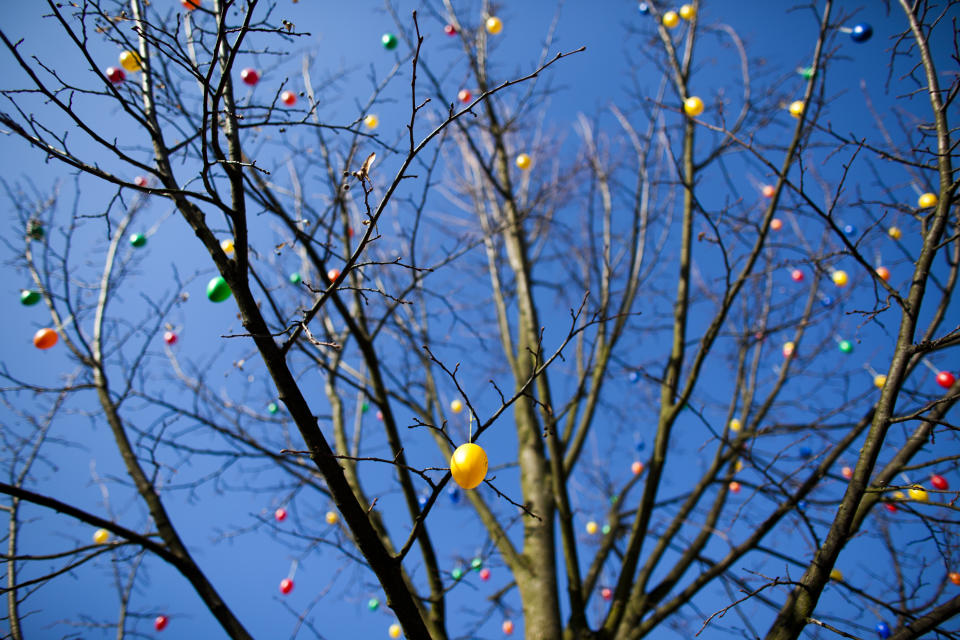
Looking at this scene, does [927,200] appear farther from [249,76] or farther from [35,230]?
[35,230]

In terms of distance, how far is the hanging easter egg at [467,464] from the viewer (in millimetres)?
1291

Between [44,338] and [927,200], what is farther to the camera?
[44,338]

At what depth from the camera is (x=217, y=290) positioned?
2.80 m

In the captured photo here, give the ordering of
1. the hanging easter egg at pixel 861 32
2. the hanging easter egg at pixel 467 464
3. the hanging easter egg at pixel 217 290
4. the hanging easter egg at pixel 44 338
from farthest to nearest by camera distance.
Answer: the hanging easter egg at pixel 861 32 → the hanging easter egg at pixel 44 338 → the hanging easter egg at pixel 217 290 → the hanging easter egg at pixel 467 464

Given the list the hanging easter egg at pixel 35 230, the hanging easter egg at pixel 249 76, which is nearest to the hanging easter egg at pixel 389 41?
the hanging easter egg at pixel 249 76

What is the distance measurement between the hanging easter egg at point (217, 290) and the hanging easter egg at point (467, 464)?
2.07 meters

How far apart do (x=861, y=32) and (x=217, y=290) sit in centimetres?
480

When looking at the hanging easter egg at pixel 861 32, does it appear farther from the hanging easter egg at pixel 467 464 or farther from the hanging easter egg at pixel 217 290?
the hanging easter egg at pixel 217 290

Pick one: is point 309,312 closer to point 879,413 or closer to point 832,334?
point 879,413

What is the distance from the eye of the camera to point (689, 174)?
3.44 metres

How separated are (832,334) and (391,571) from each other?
3912 mm

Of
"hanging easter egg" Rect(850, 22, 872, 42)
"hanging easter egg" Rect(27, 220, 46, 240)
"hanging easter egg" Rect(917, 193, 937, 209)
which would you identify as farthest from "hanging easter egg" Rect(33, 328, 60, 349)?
"hanging easter egg" Rect(850, 22, 872, 42)

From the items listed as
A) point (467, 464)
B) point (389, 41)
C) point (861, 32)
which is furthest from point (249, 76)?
point (861, 32)

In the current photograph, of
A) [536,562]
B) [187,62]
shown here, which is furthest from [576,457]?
[187,62]
